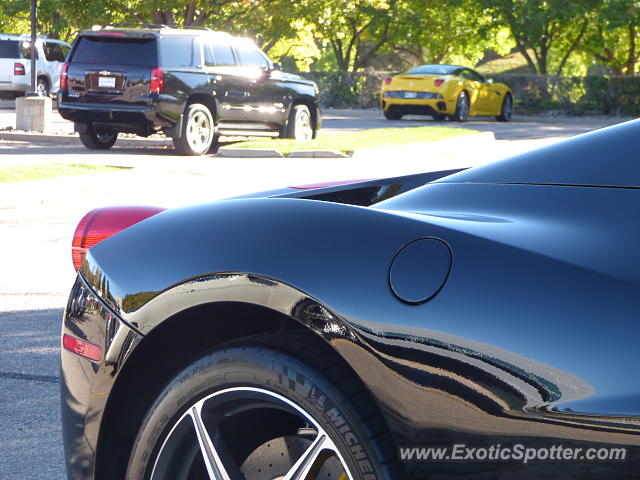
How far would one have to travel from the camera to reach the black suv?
55.5 ft

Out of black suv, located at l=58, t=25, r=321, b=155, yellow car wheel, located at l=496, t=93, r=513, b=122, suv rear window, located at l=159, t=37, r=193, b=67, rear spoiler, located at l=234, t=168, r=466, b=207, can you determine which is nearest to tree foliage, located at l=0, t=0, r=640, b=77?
yellow car wheel, located at l=496, t=93, r=513, b=122

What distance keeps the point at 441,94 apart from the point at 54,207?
1818 centimetres

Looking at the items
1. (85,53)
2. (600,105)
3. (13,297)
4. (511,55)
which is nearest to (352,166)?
(85,53)

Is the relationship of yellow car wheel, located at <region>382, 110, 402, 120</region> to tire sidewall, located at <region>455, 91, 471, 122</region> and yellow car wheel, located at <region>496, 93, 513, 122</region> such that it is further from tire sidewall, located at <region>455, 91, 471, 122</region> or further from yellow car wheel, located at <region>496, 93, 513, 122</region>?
yellow car wheel, located at <region>496, 93, 513, 122</region>

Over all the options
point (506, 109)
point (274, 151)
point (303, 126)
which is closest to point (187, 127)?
point (274, 151)

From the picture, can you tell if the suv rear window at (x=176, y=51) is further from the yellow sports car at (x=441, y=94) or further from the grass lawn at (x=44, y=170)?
the yellow sports car at (x=441, y=94)

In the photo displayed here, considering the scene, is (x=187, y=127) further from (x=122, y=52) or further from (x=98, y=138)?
(x=98, y=138)

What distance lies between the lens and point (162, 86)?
55.5 feet

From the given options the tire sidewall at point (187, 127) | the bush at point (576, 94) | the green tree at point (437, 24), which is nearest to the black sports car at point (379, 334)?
the tire sidewall at point (187, 127)

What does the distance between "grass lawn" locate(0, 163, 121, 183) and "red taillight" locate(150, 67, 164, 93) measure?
2517 mm

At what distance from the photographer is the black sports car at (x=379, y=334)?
78.4 inches

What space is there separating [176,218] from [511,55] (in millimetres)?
73560

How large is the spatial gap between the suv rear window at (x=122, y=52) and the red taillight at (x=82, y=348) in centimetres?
1464

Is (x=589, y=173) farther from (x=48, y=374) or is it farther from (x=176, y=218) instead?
(x=48, y=374)
